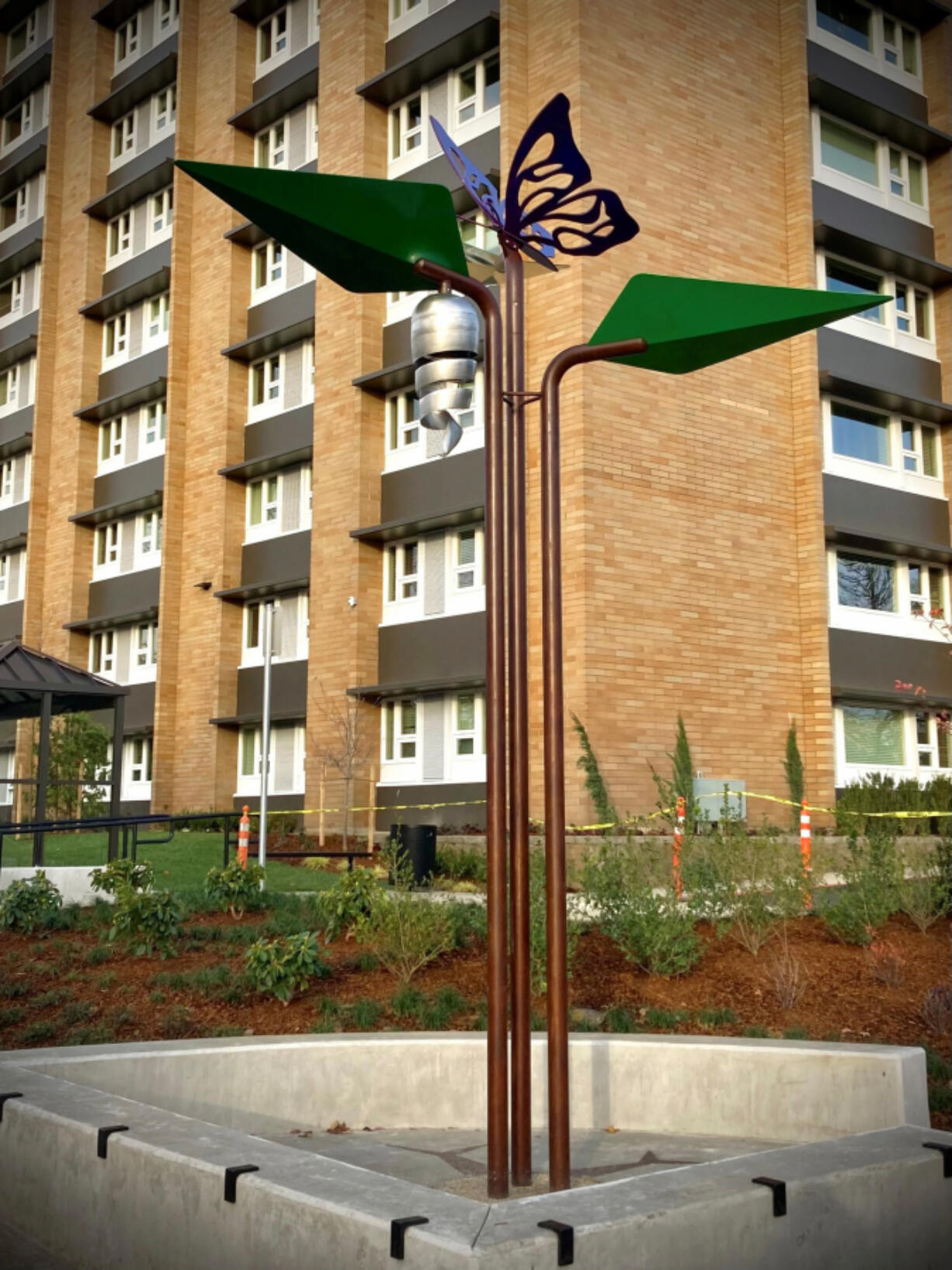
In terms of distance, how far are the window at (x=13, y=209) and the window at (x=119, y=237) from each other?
469 cm

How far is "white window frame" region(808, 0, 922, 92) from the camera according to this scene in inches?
1041

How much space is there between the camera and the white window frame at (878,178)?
86.3 ft

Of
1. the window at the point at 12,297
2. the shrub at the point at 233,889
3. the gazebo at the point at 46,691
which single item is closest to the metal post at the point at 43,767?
the gazebo at the point at 46,691

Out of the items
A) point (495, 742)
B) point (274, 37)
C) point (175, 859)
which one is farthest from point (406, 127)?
point (495, 742)

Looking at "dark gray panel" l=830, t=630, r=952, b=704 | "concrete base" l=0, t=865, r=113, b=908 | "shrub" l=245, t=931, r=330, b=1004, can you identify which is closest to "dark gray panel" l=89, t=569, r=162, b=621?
"dark gray panel" l=830, t=630, r=952, b=704

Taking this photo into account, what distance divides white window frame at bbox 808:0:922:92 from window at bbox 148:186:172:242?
16859 millimetres

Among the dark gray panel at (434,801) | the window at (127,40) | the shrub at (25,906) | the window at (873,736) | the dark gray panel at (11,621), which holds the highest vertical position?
the window at (127,40)

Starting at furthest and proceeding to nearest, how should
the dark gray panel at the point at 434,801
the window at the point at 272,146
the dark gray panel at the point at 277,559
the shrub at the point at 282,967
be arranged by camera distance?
the window at the point at 272,146 < the dark gray panel at the point at 277,559 < the dark gray panel at the point at 434,801 < the shrub at the point at 282,967

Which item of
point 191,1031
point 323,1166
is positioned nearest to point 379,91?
point 191,1031

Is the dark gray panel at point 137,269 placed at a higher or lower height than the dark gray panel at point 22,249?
lower

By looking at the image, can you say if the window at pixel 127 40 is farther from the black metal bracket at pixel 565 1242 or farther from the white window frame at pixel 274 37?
the black metal bracket at pixel 565 1242

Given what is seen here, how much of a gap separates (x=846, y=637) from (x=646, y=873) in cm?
1360

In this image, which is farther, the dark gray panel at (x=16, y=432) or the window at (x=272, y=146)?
the dark gray panel at (x=16, y=432)

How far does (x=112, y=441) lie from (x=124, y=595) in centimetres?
483
